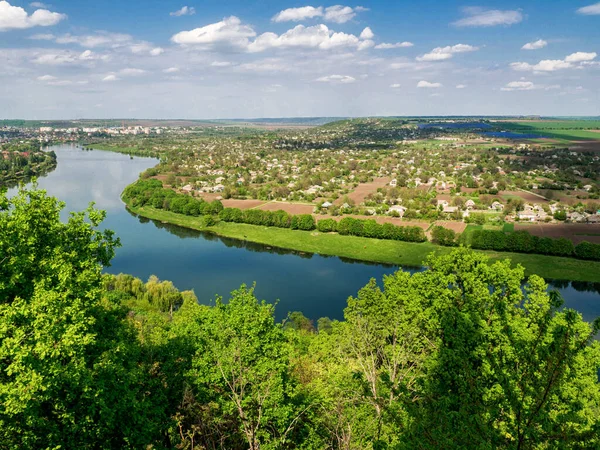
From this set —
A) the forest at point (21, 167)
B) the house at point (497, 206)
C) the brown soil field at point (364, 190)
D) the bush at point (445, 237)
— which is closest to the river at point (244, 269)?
the bush at point (445, 237)

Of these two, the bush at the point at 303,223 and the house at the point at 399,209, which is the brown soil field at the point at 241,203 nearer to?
the bush at the point at 303,223

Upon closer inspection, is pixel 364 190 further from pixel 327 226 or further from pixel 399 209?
pixel 327 226

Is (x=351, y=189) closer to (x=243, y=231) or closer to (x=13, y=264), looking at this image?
(x=243, y=231)

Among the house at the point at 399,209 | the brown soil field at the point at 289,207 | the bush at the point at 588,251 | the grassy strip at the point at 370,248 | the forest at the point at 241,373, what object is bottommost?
the grassy strip at the point at 370,248

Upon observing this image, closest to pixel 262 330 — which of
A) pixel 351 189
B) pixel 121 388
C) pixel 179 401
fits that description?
pixel 179 401

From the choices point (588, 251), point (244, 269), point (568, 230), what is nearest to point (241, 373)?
point (244, 269)

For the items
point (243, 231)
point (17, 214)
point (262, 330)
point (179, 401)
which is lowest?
point (243, 231)

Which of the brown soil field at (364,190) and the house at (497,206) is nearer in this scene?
the house at (497,206)
